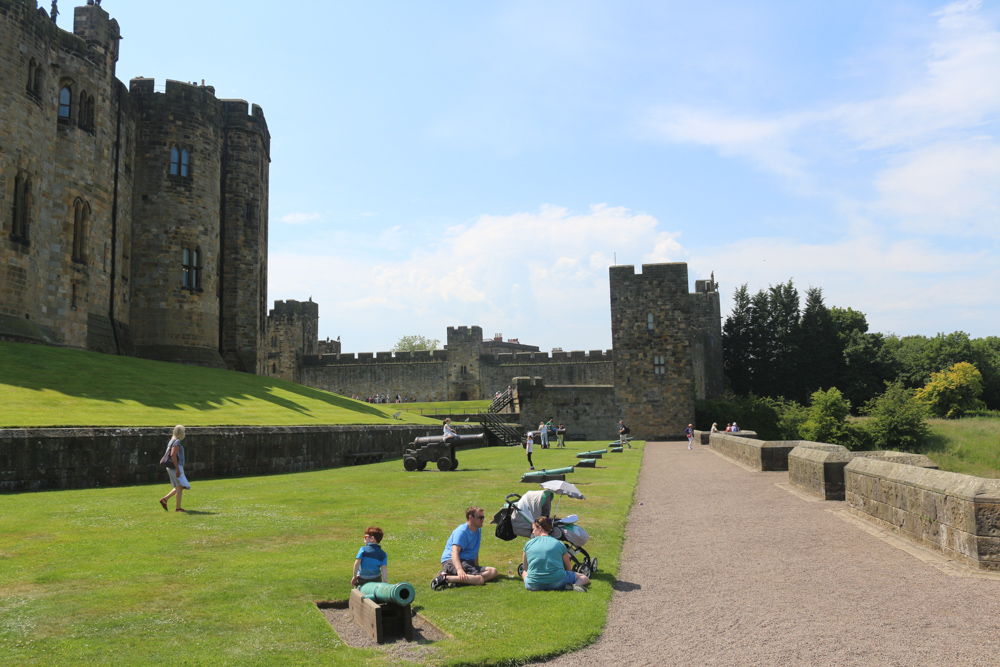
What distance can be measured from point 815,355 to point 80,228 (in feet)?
165

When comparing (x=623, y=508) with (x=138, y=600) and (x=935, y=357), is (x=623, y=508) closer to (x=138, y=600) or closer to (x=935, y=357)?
(x=138, y=600)

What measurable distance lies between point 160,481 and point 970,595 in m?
14.4

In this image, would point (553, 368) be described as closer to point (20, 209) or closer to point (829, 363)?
point (829, 363)

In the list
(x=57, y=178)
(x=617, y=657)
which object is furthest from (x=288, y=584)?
(x=57, y=178)

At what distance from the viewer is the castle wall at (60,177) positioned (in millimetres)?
21766

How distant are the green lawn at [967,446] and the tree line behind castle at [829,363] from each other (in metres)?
4.08

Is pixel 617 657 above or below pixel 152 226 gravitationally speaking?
below

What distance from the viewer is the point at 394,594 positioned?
5422 mm

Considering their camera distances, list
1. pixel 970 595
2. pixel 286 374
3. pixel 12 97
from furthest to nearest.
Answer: pixel 286 374 → pixel 12 97 → pixel 970 595

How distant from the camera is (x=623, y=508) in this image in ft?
39.1

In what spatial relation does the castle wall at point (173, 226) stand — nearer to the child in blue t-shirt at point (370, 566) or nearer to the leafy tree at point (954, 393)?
the child in blue t-shirt at point (370, 566)

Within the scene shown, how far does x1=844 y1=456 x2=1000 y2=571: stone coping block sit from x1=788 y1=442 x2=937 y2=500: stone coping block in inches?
72.1

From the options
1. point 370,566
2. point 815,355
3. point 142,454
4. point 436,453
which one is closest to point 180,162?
point 142,454

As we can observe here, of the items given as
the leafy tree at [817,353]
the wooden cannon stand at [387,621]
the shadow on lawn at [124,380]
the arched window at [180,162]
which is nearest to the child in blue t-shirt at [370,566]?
the wooden cannon stand at [387,621]
